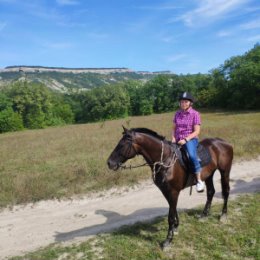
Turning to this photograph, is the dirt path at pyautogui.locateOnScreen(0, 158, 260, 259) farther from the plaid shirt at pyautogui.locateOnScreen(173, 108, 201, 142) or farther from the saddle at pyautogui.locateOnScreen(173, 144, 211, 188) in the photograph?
the plaid shirt at pyautogui.locateOnScreen(173, 108, 201, 142)

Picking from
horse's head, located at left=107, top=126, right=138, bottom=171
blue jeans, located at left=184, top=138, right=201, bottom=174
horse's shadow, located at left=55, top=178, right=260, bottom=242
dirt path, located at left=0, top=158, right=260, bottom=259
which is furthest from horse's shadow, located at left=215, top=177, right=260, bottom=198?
horse's head, located at left=107, top=126, right=138, bottom=171

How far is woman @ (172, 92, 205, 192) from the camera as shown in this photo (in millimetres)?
7520

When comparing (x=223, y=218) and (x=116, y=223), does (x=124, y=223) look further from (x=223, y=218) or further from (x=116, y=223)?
(x=223, y=218)

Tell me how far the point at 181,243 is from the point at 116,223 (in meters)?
2.44

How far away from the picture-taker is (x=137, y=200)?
11516 mm

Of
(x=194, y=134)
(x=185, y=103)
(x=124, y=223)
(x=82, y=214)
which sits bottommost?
(x=82, y=214)

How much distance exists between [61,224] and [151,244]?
3.33 meters

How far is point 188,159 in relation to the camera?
25.0 ft

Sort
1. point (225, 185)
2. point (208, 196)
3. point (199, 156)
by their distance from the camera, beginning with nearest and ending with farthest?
point (199, 156)
point (225, 185)
point (208, 196)

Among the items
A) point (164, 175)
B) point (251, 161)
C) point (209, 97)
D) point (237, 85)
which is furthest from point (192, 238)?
point (209, 97)

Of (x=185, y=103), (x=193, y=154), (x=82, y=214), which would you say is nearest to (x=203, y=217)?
(x=193, y=154)

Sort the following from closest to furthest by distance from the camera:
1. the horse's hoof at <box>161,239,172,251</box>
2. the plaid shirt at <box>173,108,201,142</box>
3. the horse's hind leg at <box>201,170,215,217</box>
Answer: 1. the horse's hoof at <box>161,239,172,251</box>
2. the plaid shirt at <box>173,108,201,142</box>
3. the horse's hind leg at <box>201,170,215,217</box>

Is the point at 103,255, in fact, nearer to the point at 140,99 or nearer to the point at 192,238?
the point at 192,238

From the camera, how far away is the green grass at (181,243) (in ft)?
23.6
